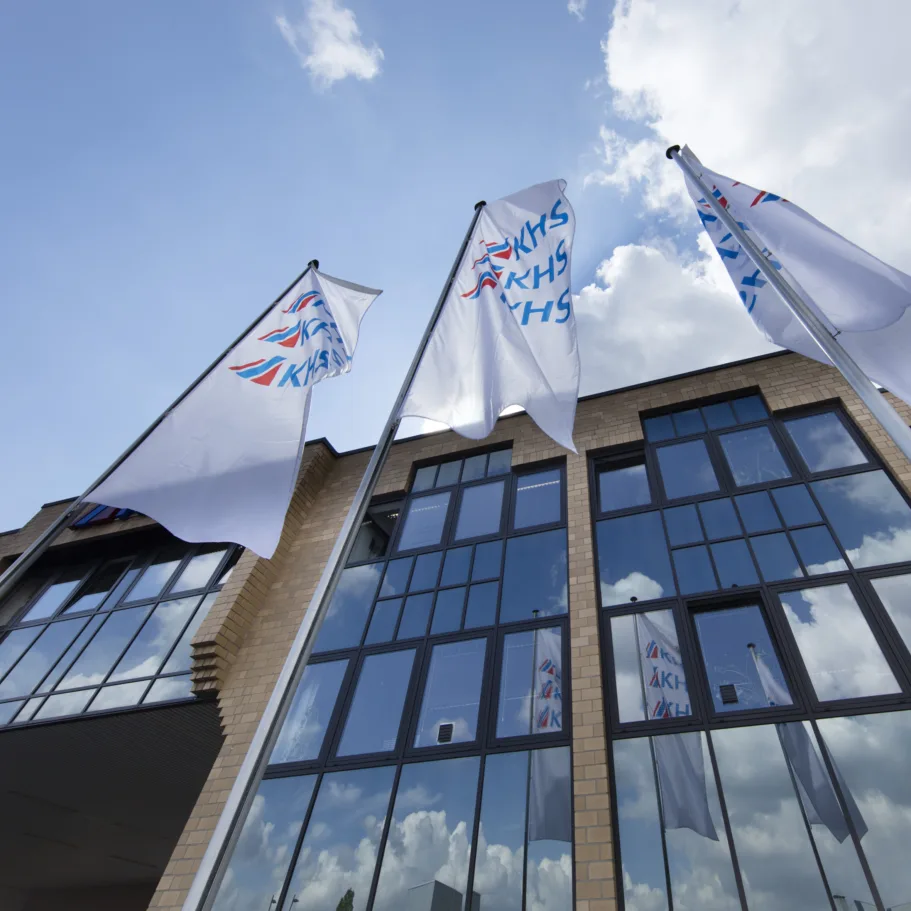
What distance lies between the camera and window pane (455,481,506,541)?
531 inches

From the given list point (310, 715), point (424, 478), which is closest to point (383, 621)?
point (310, 715)

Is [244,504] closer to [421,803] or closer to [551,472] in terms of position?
[421,803]

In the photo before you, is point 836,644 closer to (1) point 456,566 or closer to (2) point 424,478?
(1) point 456,566

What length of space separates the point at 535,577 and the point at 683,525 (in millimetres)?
2697

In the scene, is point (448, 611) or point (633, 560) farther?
point (448, 611)

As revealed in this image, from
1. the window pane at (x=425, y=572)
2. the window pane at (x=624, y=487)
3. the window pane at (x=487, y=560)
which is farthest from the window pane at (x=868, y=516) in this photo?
the window pane at (x=425, y=572)

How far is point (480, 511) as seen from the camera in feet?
45.9

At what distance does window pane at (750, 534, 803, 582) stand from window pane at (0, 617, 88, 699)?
1411cm

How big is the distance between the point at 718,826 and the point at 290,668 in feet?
19.6

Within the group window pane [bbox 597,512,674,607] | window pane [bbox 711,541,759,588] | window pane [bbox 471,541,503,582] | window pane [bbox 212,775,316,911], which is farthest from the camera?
window pane [bbox 471,541,503,582]

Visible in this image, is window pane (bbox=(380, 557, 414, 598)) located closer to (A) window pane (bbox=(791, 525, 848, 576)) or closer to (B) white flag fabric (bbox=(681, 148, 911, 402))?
(A) window pane (bbox=(791, 525, 848, 576))

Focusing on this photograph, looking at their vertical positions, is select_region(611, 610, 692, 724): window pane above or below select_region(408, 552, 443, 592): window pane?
below

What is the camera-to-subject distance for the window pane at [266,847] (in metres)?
9.14

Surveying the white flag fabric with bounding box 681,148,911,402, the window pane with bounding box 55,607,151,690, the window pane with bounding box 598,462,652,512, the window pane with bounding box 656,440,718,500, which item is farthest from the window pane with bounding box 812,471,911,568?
the window pane with bounding box 55,607,151,690
